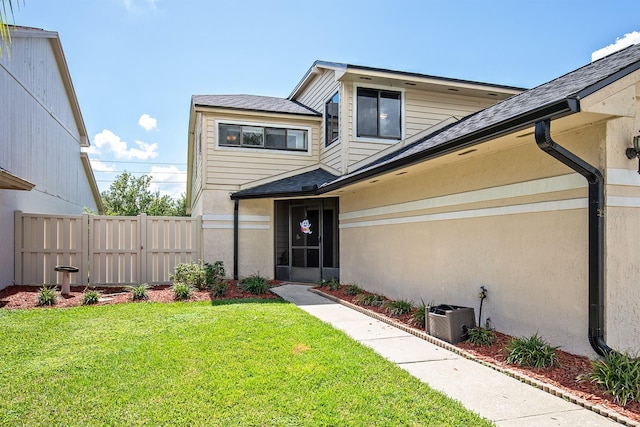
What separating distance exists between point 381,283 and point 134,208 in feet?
111

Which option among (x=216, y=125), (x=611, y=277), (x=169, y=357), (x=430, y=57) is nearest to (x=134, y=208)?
(x=216, y=125)

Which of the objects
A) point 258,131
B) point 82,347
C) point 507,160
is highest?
point 258,131

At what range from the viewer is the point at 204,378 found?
4.08m

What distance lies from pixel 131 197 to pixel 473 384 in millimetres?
38345

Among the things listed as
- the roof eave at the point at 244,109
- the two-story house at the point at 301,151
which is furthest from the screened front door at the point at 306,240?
the roof eave at the point at 244,109

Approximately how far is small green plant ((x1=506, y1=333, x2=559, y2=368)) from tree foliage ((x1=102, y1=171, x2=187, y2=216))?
36556 mm

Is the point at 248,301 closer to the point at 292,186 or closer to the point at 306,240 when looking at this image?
the point at 306,240

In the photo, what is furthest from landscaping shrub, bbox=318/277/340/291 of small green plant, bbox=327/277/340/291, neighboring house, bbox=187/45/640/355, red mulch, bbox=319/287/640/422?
red mulch, bbox=319/287/640/422

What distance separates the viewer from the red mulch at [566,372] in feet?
11.4

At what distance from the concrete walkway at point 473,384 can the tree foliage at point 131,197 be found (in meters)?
34.9

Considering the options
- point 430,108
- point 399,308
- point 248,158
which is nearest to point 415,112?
point 430,108

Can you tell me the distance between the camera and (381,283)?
932cm

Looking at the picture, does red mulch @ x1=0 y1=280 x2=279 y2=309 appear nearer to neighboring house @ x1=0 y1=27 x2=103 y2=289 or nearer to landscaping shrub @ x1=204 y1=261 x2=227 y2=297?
landscaping shrub @ x1=204 y1=261 x2=227 y2=297

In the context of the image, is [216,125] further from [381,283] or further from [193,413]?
[193,413]
